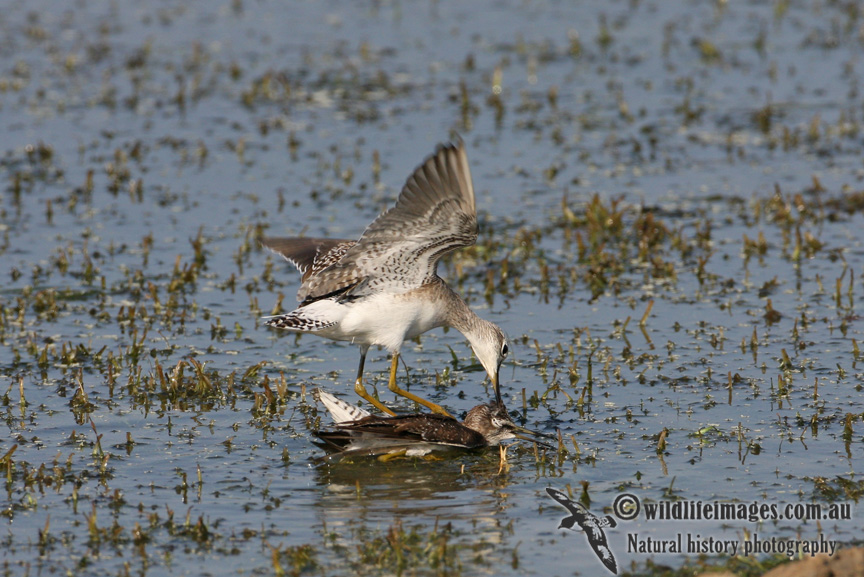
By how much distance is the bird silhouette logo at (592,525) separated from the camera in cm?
543

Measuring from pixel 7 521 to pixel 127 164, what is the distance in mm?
7302

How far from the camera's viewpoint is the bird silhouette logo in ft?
17.8

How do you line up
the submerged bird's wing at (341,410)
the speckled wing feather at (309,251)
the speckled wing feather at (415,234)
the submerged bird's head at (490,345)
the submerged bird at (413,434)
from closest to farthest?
the speckled wing feather at (415,234)
the submerged bird at (413,434)
the submerged bird's wing at (341,410)
the submerged bird's head at (490,345)
the speckled wing feather at (309,251)

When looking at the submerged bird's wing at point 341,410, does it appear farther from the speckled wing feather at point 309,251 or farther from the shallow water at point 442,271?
the speckled wing feather at point 309,251

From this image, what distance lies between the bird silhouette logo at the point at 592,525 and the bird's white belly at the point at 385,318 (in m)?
1.78

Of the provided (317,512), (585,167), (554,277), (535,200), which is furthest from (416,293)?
(585,167)

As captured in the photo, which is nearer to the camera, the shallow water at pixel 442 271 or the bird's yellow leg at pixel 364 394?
the shallow water at pixel 442 271

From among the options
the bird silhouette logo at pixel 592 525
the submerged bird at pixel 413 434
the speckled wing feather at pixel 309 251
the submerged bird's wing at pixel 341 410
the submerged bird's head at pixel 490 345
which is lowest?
the bird silhouette logo at pixel 592 525

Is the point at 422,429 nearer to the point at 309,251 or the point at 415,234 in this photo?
the point at 415,234

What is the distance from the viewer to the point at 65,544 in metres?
5.51

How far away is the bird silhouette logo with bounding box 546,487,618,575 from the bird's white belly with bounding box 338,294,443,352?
178 centimetres

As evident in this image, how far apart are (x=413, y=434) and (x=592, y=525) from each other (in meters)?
1.38

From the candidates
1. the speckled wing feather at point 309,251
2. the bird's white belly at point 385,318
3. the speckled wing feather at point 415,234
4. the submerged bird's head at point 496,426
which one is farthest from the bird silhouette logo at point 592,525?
the speckled wing feather at point 309,251

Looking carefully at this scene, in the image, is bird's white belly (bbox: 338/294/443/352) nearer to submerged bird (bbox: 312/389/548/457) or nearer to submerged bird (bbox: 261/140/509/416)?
submerged bird (bbox: 261/140/509/416)
